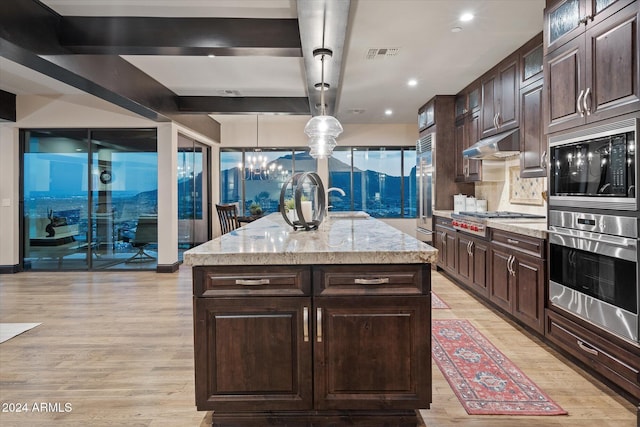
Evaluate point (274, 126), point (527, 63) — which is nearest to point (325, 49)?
point (527, 63)

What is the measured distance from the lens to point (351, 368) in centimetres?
180

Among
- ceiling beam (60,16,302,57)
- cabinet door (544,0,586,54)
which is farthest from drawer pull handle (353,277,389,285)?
ceiling beam (60,16,302,57)

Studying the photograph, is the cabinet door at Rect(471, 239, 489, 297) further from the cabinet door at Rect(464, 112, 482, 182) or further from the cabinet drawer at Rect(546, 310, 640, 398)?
the cabinet door at Rect(464, 112, 482, 182)

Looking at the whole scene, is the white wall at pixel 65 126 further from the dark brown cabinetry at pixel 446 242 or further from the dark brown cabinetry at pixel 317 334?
the dark brown cabinetry at pixel 317 334

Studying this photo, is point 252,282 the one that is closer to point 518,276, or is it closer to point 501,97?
point 518,276

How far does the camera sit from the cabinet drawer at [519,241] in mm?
2916

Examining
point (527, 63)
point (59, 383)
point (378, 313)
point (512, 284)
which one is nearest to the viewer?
point (378, 313)

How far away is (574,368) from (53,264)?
6.91 meters

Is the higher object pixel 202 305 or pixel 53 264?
pixel 202 305

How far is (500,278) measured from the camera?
11.7 ft

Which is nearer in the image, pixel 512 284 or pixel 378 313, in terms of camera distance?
→ pixel 378 313

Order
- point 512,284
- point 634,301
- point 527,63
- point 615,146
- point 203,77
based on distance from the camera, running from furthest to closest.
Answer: point 203,77, point 527,63, point 512,284, point 615,146, point 634,301

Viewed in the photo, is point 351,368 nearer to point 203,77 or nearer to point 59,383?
point 59,383

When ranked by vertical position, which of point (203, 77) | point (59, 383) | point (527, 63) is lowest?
point (59, 383)
